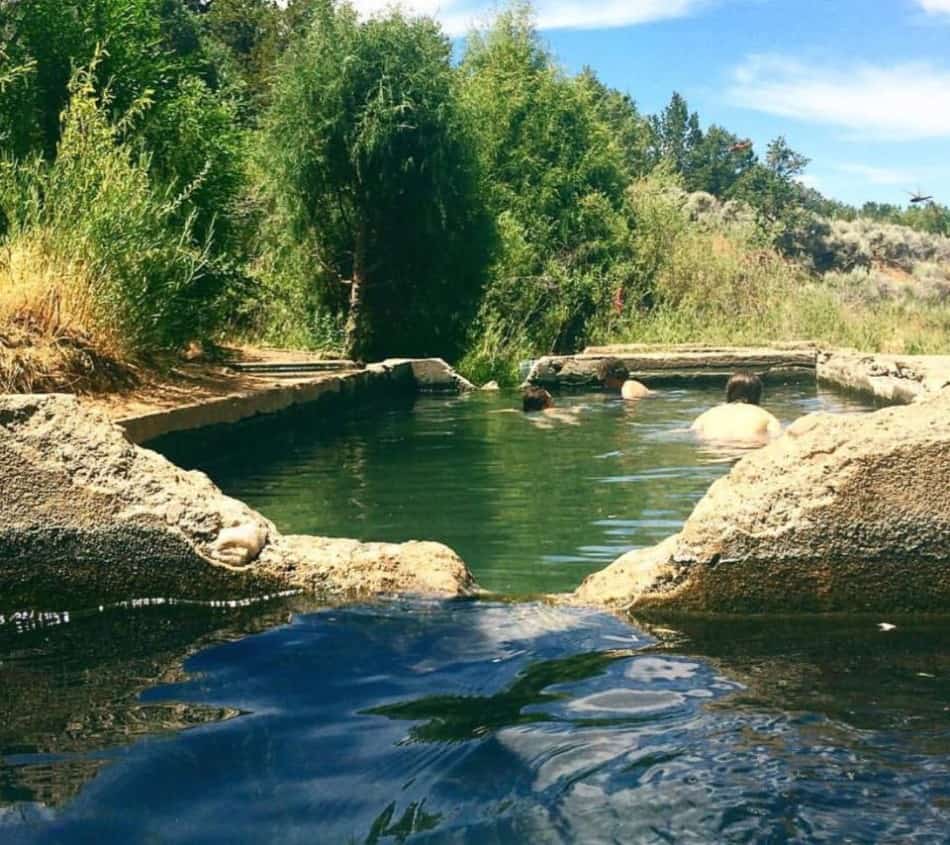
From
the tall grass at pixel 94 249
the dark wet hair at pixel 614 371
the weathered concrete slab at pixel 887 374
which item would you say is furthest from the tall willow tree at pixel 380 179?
the tall grass at pixel 94 249

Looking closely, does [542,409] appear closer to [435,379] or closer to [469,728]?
[435,379]

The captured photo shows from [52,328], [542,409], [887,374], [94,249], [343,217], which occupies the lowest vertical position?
[542,409]

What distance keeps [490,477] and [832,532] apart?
4.88 meters

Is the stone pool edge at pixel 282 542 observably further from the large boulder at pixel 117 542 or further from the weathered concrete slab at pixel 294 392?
the weathered concrete slab at pixel 294 392

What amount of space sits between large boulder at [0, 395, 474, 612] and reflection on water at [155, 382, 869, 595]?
1118 millimetres

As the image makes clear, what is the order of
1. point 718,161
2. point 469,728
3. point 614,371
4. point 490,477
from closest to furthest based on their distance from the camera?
point 469,728 → point 490,477 → point 614,371 → point 718,161

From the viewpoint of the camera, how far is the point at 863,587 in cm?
427

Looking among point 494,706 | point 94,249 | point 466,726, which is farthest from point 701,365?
point 466,726

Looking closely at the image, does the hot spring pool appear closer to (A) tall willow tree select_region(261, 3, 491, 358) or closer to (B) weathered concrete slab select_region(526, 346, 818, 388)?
(B) weathered concrete slab select_region(526, 346, 818, 388)

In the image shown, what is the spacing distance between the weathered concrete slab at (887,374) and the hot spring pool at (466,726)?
28.1 feet

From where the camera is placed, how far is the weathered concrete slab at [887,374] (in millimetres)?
12938

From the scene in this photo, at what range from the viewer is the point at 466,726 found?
3.37m

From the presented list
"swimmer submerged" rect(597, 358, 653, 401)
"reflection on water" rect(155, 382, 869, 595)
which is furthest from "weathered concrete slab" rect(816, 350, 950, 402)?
"swimmer submerged" rect(597, 358, 653, 401)

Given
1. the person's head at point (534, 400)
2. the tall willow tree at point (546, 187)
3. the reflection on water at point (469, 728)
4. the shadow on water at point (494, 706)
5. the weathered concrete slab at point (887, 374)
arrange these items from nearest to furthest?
the reflection on water at point (469, 728) → the shadow on water at point (494, 706) → the weathered concrete slab at point (887, 374) → the person's head at point (534, 400) → the tall willow tree at point (546, 187)
